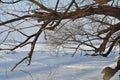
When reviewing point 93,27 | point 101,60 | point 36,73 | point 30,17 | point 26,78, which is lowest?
point 101,60

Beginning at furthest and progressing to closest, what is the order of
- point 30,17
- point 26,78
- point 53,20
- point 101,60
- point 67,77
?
point 101,60 → point 67,77 → point 26,78 → point 30,17 → point 53,20

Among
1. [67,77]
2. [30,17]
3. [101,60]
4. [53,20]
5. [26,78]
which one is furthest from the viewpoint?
[101,60]

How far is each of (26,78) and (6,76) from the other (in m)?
0.57

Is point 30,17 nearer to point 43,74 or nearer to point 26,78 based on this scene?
point 26,78

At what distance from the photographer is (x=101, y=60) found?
14242 millimetres

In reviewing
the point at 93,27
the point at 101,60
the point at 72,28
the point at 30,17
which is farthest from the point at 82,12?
the point at 101,60

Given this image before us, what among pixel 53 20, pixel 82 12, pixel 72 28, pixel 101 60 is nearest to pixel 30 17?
pixel 53 20

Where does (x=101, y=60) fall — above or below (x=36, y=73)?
below

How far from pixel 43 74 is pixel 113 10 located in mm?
5610

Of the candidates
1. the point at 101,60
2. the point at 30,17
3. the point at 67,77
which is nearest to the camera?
the point at 30,17

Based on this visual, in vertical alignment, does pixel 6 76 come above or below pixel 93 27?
below

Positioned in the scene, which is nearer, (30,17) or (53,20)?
(53,20)

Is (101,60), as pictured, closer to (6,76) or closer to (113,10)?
(6,76)

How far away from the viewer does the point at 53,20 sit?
391 centimetres
